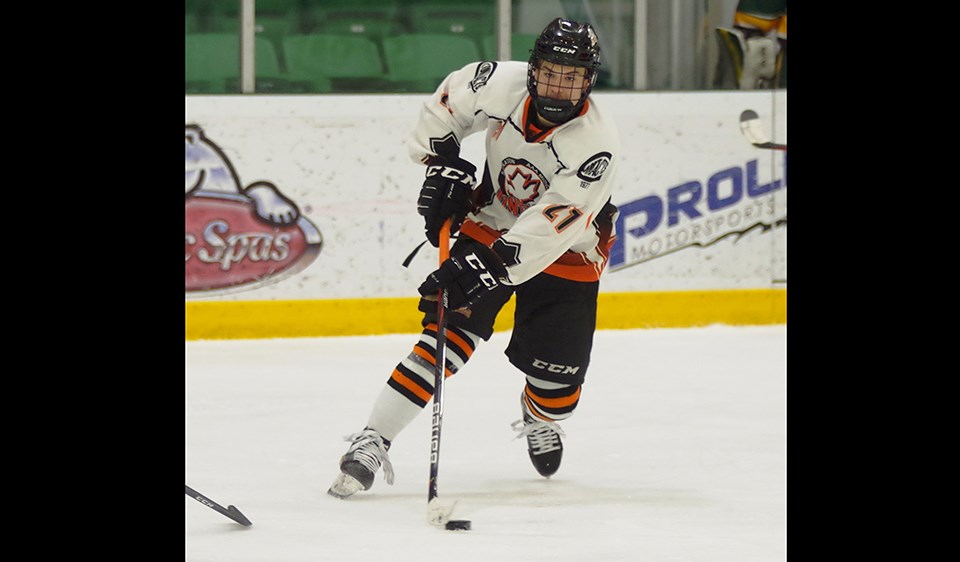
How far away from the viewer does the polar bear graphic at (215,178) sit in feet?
16.3

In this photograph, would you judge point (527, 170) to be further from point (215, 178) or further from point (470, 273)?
point (215, 178)

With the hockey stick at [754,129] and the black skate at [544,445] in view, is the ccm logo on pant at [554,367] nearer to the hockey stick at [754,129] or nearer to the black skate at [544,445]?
the black skate at [544,445]

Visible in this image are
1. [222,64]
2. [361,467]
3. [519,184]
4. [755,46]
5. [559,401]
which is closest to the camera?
[361,467]

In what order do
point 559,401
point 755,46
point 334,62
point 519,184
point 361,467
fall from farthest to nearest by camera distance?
point 755,46
point 334,62
point 559,401
point 519,184
point 361,467

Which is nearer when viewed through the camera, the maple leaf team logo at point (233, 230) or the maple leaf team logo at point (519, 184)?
the maple leaf team logo at point (519, 184)

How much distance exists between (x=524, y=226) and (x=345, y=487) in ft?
2.07

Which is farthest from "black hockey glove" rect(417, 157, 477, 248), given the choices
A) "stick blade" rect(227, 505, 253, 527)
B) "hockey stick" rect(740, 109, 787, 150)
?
"hockey stick" rect(740, 109, 787, 150)

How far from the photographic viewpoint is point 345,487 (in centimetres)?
270

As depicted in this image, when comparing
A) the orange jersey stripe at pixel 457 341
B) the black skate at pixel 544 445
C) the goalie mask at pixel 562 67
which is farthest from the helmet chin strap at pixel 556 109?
the black skate at pixel 544 445

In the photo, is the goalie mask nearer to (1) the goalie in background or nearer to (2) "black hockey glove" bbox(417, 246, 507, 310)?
(2) "black hockey glove" bbox(417, 246, 507, 310)

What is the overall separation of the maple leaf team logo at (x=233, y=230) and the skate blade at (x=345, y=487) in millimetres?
2383

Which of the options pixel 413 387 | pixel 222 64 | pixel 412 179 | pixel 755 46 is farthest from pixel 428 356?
pixel 755 46

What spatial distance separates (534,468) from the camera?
3088 millimetres
